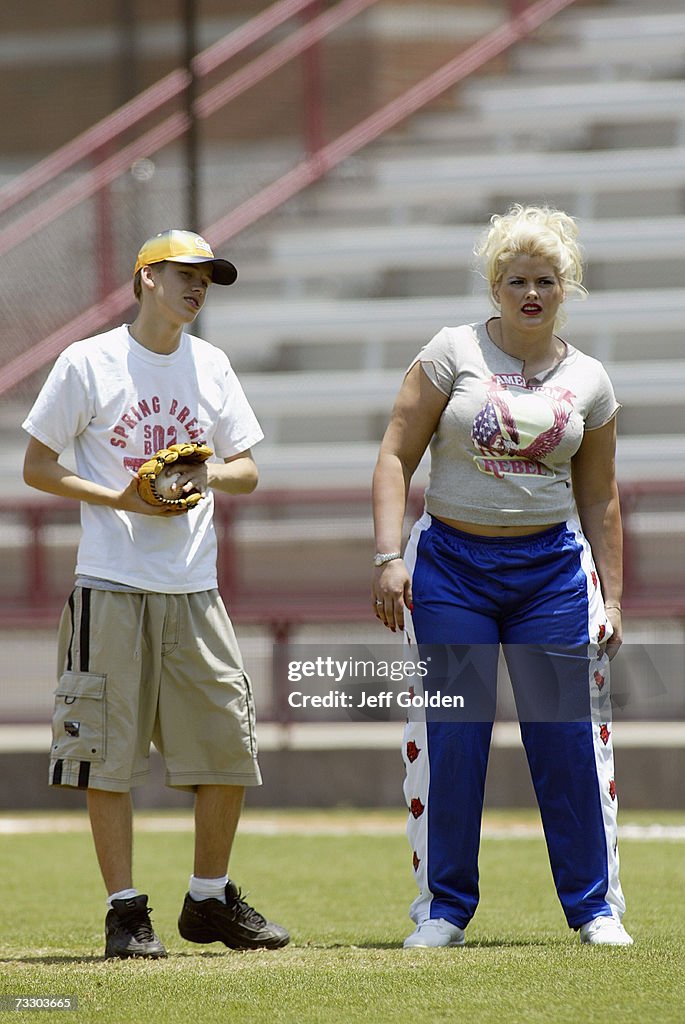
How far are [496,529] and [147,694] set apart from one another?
2.75 ft

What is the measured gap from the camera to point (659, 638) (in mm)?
7211

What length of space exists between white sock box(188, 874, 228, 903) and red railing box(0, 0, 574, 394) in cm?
591

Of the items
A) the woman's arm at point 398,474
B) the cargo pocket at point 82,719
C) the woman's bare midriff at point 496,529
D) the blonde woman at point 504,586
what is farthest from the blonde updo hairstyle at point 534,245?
the cargo pocket at point 82,719

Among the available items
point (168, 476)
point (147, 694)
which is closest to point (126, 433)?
point (168, 476)

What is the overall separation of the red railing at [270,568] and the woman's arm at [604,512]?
12.3 feet

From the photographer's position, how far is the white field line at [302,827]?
595cm

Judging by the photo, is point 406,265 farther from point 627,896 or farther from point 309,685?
point 627,896

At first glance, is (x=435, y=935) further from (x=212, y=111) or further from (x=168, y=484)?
(x=212, y=111)

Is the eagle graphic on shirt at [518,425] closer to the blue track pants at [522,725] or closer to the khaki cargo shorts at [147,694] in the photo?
the blue track pants at [522,725]

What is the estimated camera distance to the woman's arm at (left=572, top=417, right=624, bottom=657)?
3.47 metres

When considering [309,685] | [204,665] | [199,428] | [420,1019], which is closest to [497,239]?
[199,428]

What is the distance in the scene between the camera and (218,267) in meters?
3.57

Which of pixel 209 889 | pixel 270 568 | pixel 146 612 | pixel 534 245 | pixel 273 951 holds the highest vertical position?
pixel 534 245

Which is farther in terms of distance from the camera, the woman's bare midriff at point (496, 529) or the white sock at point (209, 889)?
the white sock at point (209, 889)
